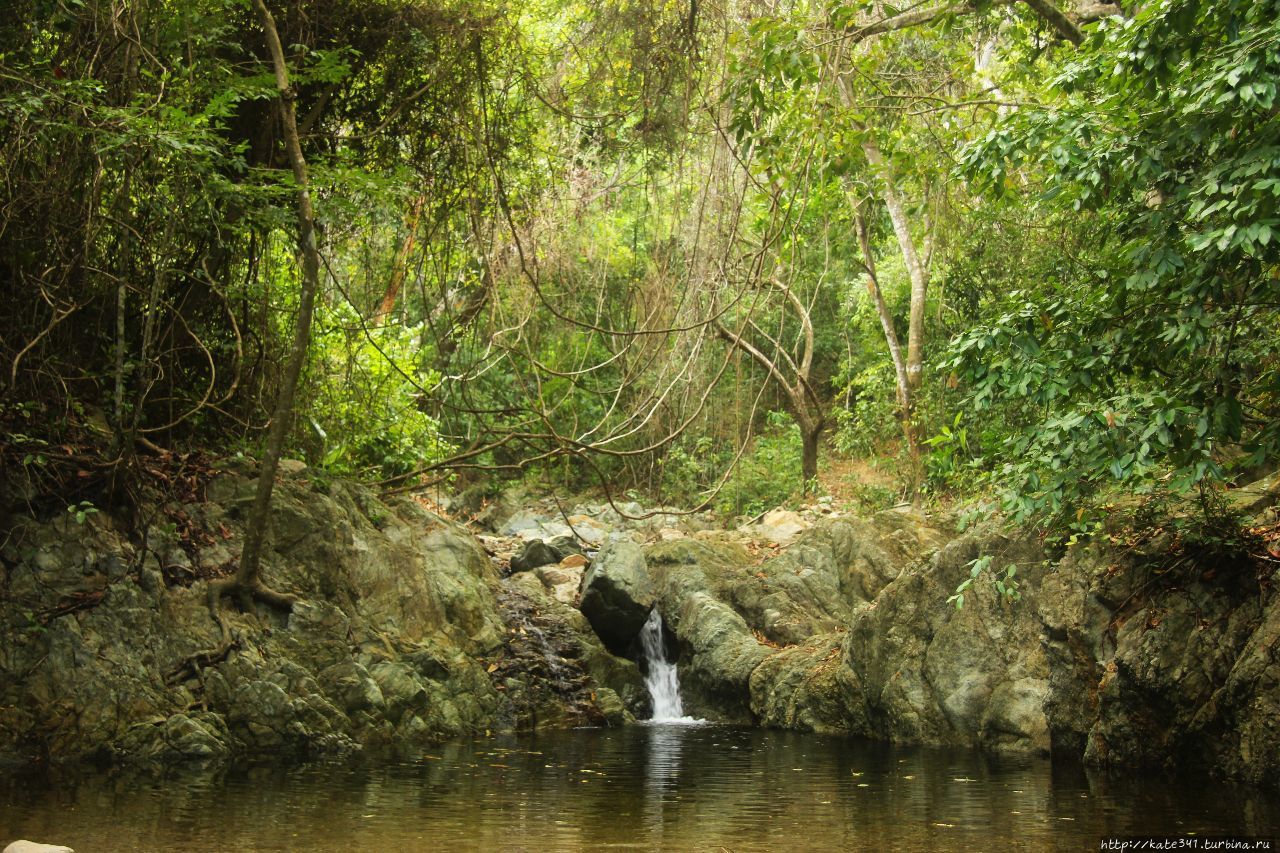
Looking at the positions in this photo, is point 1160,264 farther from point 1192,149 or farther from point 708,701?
point 708,701

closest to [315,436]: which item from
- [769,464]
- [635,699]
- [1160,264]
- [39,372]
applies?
[39,372]

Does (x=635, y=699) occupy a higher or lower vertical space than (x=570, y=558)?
lower

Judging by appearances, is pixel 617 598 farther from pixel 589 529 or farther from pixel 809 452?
pixel 809 452

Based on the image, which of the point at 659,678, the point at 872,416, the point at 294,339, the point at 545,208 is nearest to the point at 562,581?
the point at 659,678

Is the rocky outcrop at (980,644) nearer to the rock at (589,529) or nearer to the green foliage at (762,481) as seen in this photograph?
the rock at (589,529)

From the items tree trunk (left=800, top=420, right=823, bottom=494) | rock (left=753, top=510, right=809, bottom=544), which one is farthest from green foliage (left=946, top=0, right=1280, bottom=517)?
tree trunk (left=800, top=420, right=823, bottom=494)

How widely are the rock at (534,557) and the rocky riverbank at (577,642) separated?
82 cm

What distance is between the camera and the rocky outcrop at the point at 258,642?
767cm

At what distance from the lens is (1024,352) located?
6.43 metres

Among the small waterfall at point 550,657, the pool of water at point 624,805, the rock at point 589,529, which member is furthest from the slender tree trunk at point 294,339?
the rock at point 589,529

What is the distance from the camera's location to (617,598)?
1263 centimetres

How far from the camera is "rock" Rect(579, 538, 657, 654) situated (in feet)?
41.5

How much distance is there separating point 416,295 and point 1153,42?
13883mm

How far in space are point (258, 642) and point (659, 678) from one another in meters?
5.22
